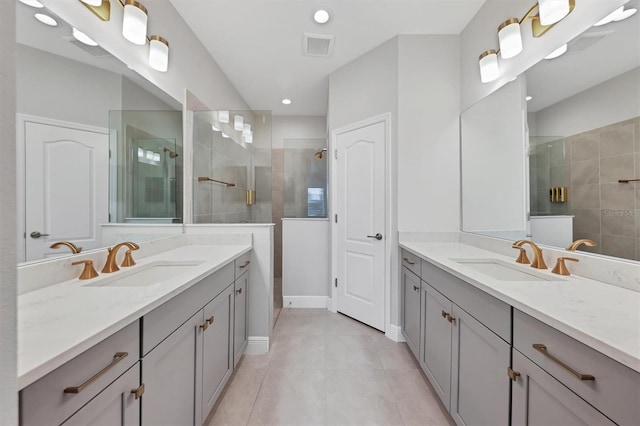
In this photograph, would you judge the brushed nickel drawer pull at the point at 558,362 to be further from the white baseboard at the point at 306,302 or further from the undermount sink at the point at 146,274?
the white baseboard at the point at 306,302

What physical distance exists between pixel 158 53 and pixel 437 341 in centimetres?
263

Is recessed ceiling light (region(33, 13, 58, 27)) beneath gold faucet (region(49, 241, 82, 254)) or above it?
above

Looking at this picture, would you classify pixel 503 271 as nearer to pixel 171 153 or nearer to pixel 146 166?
pixel 146 166

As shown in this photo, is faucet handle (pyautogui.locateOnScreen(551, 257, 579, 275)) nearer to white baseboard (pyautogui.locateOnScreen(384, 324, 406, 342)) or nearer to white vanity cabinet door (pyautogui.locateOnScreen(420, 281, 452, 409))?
white vanity cabinet door (pyautogui.locateOnScreen(420, 281, 452, 409))

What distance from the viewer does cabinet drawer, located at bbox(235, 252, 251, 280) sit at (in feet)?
6.19

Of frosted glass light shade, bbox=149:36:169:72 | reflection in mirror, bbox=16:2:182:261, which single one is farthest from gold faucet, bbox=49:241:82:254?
frosted glass light shade, bbox=149:36:169:72

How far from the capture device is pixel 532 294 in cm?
97

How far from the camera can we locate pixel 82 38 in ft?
4.00

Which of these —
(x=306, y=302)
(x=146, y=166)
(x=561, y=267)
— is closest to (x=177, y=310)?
(x=146, y=166)

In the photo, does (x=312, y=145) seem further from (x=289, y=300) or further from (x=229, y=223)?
(x=289, y=300)

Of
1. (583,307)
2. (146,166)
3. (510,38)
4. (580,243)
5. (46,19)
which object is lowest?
(583,307)

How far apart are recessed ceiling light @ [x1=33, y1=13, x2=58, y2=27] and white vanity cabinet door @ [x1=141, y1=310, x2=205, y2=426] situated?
1361 millimetres

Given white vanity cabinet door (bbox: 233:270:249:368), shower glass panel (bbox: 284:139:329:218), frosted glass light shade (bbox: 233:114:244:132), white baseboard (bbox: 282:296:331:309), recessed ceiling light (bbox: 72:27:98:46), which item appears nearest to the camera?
recessed ceiling light (bbox: 72:27:98:46)

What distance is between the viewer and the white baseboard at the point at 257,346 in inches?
86.5
